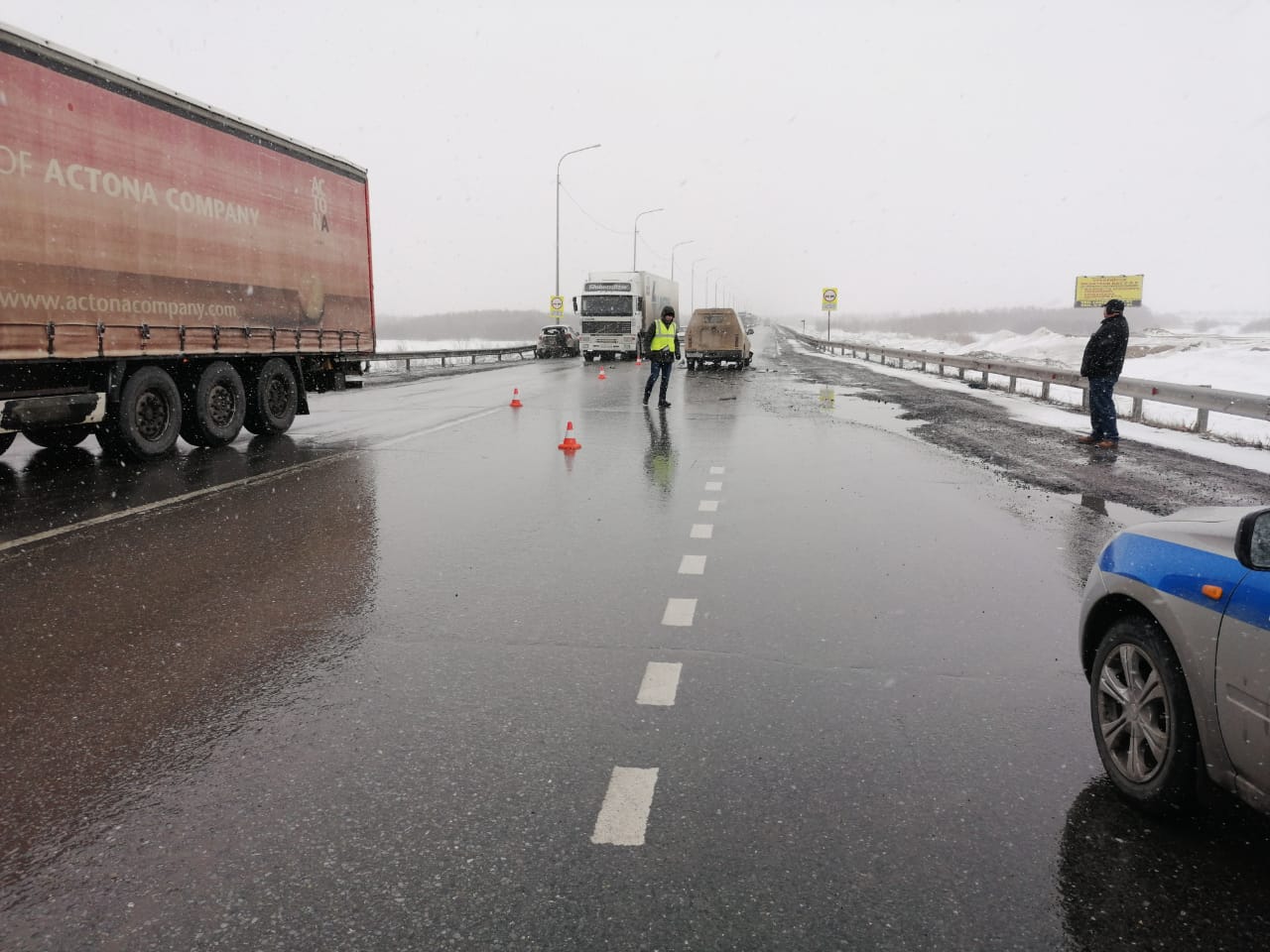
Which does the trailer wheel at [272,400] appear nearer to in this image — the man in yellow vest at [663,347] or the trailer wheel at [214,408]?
the trailer wheel at [214,408]

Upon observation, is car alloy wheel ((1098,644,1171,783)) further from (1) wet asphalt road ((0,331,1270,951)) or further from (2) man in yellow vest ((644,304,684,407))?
(2) man in yellow vest ((644,304,684,407))

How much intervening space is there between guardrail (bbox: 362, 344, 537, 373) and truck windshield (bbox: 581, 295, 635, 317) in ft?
17.0

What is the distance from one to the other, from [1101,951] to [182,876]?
265cm

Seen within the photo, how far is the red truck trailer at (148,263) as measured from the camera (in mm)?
9656

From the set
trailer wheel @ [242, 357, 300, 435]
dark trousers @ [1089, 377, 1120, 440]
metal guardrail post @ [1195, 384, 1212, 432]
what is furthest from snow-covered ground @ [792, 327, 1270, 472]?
trailer wheel @ [242, 357, 300, 435]

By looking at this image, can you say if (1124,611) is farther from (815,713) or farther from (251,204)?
(251,204)

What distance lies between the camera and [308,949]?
2.54m

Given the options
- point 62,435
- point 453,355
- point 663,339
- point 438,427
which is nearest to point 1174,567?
point 62,435

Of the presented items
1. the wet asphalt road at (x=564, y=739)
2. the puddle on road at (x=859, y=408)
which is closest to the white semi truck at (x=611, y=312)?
the puddle on road at (x=859, y=408)

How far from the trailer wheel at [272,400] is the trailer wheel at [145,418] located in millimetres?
1628

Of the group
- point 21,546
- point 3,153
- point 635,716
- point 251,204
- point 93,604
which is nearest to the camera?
point 635,716

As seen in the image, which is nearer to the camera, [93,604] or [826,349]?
[93,604]

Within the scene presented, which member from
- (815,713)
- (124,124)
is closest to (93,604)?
(815,713)

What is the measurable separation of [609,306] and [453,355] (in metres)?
7.46
